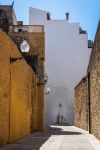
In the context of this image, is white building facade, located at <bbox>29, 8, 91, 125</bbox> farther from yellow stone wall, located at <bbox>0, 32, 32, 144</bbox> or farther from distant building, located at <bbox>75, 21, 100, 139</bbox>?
yellow stone wall, located at <bbox>0, 32, 32, 144</bbox>

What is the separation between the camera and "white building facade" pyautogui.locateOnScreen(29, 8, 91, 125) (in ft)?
169

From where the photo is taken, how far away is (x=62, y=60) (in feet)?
174

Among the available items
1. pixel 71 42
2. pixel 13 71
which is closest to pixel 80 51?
pixel 71 42

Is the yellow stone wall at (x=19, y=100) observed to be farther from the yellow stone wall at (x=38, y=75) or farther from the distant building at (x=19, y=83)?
the yellow stone wall at (x=38, y=75)

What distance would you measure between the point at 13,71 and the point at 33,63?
14.1 m

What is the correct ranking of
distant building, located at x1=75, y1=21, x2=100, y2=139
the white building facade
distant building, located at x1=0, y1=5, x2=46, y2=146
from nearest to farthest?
1. distant building, located at x1=0, y1=5, x2=46, y2=146
2. distant building, located at x1=75, y1=21, x2=100, y2=139
3. the white building facade

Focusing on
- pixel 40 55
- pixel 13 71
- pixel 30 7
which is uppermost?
pixel 30 7

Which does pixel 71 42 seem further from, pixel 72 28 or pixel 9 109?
pixel 9 109

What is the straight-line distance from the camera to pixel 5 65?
17.1 meters

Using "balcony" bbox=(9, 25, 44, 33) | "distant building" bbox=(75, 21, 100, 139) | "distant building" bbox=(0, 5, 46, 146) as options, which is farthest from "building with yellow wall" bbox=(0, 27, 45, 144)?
"balcony" bbox=(9, 25, 44, 33)

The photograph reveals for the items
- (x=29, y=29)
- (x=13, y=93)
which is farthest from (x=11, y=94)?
(x=29, y=29)

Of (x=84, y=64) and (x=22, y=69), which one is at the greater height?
(x=84, y=64)

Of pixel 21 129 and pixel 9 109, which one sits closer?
pixel 9 109

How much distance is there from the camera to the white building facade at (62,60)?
51406mm
